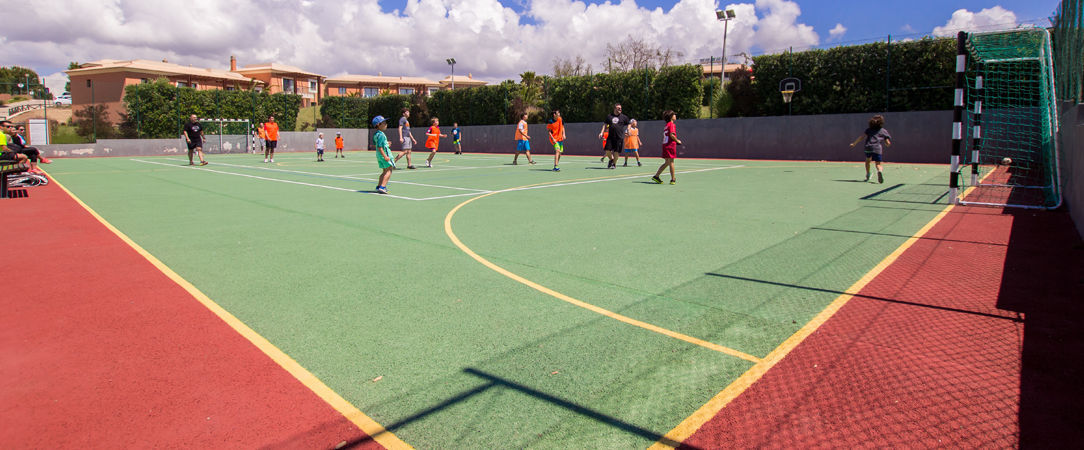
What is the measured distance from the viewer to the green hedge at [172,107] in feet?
120

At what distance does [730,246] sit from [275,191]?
413 inches

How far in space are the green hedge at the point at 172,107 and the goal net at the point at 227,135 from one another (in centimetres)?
55

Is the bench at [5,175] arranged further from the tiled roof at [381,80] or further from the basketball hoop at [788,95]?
the tiled roof at [381,80]

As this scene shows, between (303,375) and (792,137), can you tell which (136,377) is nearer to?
(303,375)

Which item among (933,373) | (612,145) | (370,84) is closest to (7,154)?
(612,145)

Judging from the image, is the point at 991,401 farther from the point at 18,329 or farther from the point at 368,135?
the point at 368,135

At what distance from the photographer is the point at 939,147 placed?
23.8 m

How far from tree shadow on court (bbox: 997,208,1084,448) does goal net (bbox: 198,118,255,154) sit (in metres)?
40.1

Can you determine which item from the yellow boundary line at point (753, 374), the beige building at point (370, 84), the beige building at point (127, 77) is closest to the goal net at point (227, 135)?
the beige building at point (127, 77)

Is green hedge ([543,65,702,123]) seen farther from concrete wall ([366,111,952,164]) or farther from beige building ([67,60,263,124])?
beige building ([67,60,263,124])

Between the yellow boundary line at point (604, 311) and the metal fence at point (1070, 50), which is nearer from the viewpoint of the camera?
the yellow boundary line at point (604, 311)

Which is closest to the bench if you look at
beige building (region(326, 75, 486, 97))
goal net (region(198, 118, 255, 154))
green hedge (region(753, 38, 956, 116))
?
goal net (region(198, 118, 255, 154))

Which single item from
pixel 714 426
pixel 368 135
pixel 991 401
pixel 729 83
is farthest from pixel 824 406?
pixel 368 135

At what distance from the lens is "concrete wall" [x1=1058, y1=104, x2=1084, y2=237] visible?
7918 mm
